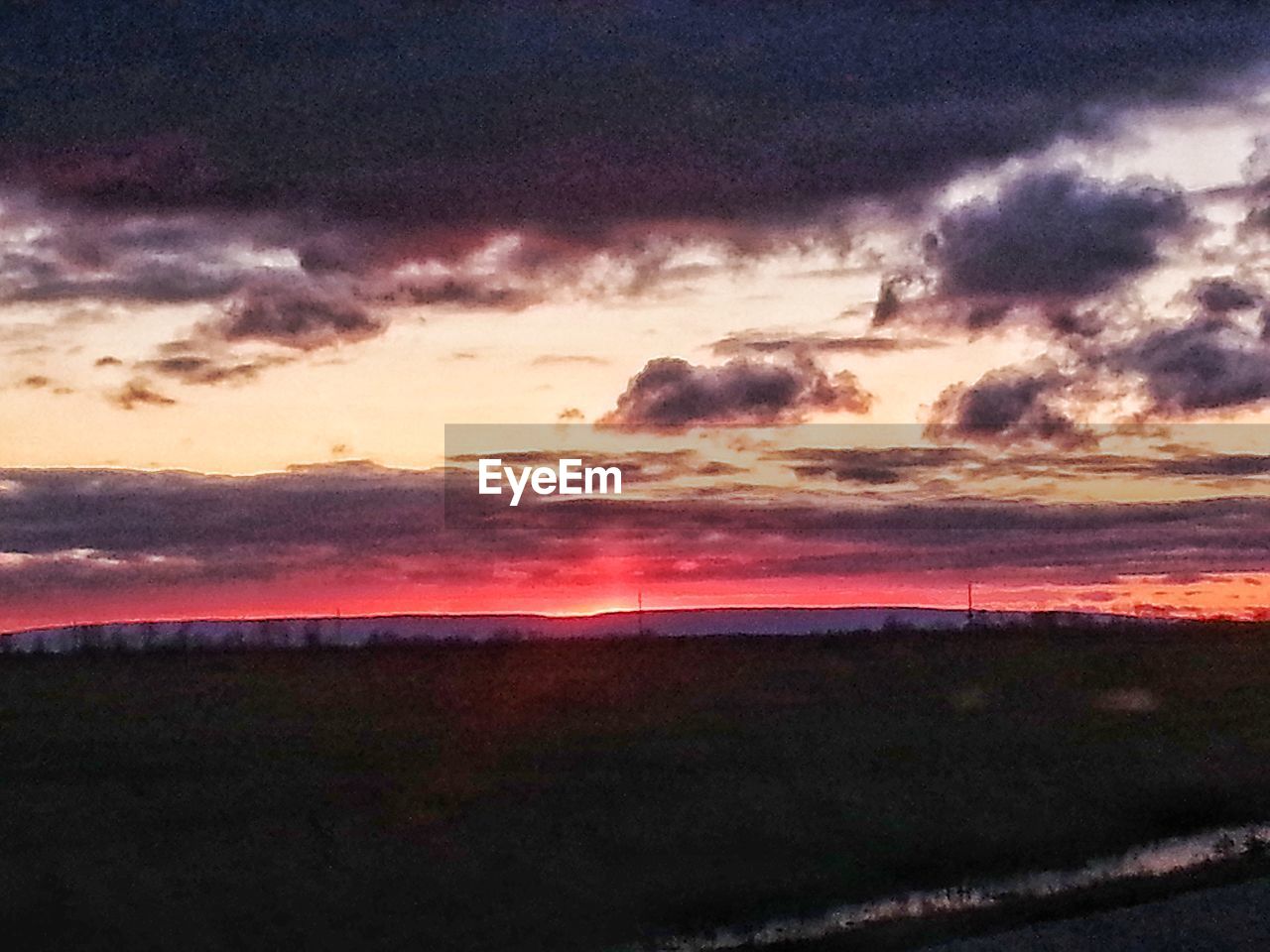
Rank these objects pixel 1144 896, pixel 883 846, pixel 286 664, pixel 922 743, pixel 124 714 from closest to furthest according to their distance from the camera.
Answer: pixel 1144 896
pixel 883 846
pixel 922 743
pixel 124 714
pixel 286 664

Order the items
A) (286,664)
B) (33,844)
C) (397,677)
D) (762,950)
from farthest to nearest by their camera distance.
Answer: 1. (286,664)
2. (397,677)
3. (33,844)
4. (762,950)

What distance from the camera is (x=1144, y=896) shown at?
14398 millimetres

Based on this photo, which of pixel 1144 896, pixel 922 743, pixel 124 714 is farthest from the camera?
pixel 124 714

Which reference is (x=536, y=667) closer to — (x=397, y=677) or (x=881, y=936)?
(x=397, y=677)

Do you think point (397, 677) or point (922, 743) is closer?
point (922, 743)

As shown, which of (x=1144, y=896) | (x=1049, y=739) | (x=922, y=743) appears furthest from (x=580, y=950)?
(x=1049, y=739)

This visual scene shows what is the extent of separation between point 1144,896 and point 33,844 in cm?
1074

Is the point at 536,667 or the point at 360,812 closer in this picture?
the point at 360,812

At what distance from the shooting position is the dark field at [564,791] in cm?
1484

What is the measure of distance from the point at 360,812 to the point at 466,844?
1.98 m

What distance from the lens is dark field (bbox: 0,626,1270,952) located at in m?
14.8

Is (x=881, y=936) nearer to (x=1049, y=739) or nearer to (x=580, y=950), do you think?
(x=580, y=950)

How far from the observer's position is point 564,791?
20.0 metres

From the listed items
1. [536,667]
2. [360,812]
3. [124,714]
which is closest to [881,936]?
[360,812]
